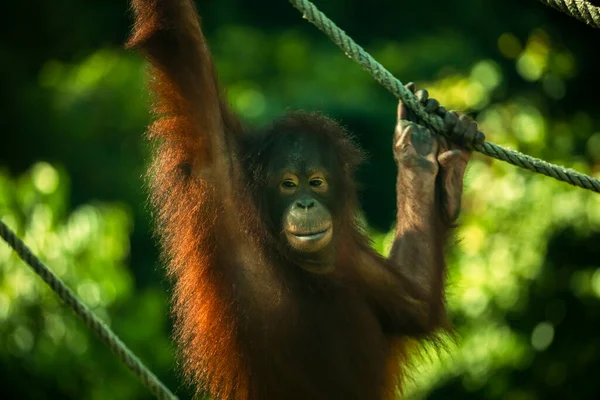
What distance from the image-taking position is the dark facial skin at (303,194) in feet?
17.3

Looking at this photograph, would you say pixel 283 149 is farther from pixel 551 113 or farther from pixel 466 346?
pixel 551 113

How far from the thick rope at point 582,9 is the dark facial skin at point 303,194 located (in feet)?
4.29

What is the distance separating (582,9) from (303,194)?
1504 millimetres

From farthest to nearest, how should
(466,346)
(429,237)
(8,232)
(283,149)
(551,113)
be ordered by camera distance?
(551,113) → (466,346) → (429,237) → (283,149) → (8,232)

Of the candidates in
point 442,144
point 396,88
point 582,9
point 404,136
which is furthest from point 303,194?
point 582,9

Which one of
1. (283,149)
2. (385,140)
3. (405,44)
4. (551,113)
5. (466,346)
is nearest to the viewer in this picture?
(283,149)

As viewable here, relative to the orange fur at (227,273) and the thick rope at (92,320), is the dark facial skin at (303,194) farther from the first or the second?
the thick rope at (92,320)

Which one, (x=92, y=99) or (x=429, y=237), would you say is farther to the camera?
(x=92, y=99)

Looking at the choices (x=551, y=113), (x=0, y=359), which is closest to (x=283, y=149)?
(x=0, y=359)

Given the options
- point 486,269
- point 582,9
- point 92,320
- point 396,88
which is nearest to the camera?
point 92,320

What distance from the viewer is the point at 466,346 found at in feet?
30.9

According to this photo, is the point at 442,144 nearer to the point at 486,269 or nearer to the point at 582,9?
the point at 582,9

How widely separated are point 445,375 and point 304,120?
4435 millimetres

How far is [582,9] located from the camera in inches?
193
